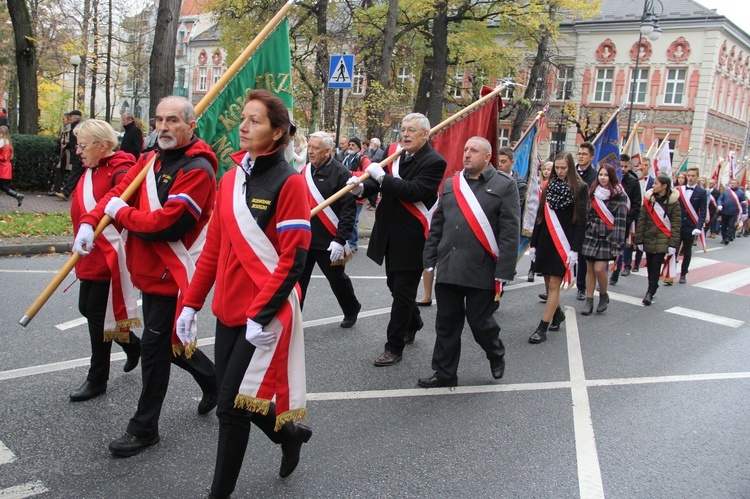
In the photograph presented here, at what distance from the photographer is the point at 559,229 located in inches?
267

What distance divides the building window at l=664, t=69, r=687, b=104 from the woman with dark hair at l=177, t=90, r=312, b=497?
44627mm

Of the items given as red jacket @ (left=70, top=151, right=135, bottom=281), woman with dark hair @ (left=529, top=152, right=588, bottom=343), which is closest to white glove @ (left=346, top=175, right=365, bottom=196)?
red jacket @ (left=70, top=151, right=135, bottom=281)

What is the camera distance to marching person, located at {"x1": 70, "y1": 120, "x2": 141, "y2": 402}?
13.3 ft

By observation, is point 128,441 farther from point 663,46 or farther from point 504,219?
point 663,46

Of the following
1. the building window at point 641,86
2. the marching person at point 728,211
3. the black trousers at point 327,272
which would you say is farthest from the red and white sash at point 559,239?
the building window at point 641,86

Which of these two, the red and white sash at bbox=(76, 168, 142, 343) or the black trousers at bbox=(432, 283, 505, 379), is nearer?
the red and white sash at bbox=(76, 168, 142, 343)

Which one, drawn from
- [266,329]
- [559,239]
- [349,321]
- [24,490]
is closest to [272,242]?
[266,329]

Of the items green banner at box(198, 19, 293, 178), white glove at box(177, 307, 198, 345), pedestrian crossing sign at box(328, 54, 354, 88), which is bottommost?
white glove at box(177, 307, 198, 345)

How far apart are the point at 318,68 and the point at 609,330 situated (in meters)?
17.7

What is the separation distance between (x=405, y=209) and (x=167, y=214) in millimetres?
2394

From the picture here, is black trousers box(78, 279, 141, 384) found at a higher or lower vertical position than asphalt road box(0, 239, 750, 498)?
higher

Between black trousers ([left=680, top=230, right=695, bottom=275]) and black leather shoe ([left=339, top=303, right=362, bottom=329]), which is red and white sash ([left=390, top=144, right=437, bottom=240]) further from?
black trousers ([left=680, top=230, right=695, bottom=275])

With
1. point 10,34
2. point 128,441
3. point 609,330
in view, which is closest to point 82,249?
point 128,441

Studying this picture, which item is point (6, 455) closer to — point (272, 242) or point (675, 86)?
point (272, 242)
